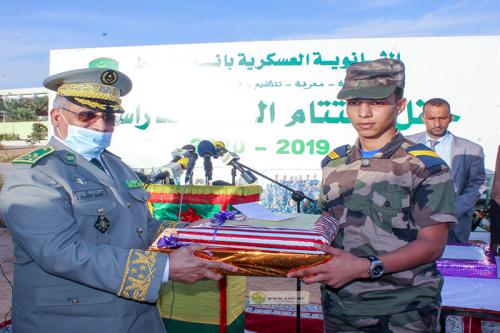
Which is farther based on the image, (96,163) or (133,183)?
(133,183)

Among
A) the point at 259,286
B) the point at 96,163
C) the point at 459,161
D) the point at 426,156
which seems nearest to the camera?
the point at 426,156

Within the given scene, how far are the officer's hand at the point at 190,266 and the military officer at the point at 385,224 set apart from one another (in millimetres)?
341

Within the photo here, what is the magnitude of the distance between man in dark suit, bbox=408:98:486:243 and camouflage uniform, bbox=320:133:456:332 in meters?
3.18

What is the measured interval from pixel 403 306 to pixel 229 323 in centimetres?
222

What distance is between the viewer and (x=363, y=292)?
2.13 metres

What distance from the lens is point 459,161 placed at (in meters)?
5.20

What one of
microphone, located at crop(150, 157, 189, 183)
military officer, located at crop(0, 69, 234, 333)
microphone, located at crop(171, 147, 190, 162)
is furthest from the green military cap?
microphone, located at crop(171, 147, 190, 162)

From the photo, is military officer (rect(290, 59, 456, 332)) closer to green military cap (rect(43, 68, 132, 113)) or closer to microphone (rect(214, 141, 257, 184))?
green military cap (rect(43, 68, 132, 113))

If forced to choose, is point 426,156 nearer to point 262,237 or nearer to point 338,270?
point 338,270

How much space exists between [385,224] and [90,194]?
4.06 feet

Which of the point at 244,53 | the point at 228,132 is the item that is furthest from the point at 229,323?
the point at 244,53

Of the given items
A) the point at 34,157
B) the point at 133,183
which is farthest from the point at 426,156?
the point at 34,157

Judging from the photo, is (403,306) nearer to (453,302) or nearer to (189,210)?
(453,302)

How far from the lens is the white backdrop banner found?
7617mm
